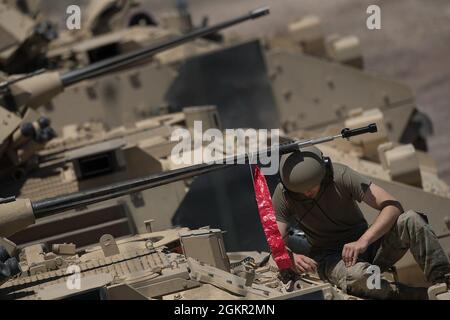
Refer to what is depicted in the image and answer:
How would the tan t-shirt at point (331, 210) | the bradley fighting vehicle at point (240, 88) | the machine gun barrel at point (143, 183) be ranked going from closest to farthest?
the tan t-shirt at point (331, 210) < the machine gun barrel at point (143, 183) < the bradley fighting vehicle at point (240, 88)

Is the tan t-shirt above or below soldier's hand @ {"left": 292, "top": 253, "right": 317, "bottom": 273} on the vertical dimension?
above

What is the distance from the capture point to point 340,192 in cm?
1337

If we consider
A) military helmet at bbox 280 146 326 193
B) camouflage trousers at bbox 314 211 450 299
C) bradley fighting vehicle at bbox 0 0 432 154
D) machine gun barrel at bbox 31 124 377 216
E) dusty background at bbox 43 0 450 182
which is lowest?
camouflage trousers at bbox 314 211 450 299

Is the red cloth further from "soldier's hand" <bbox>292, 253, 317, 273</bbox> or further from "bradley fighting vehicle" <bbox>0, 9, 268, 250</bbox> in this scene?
"bradley fighting vehicle" <bbox>0, 9, 268, 250</bbox>

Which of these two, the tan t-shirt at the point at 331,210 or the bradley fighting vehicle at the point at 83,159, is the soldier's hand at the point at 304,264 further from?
the bradley fighting vehicle at the point at 83,159

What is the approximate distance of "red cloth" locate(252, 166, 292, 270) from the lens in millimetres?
13070

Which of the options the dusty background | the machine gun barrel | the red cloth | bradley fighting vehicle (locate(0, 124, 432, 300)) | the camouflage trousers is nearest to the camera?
bradley fighting vehicle (locate(0, 124, 432, 300))

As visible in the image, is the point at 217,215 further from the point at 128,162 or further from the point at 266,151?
the point at 266,151

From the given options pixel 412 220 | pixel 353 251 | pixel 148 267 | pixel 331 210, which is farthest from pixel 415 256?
pixel 148 267

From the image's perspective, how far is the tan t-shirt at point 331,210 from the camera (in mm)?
13320

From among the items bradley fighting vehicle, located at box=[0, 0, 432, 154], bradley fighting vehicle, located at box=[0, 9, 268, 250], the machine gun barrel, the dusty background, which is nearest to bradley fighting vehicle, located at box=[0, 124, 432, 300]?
the machine gun barrel

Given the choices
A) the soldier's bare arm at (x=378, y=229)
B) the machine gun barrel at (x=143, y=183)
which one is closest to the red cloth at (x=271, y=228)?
the machine gun barrel at (x=143, y=183)

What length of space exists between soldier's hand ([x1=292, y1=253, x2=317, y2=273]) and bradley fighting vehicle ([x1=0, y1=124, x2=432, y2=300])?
81 mm
